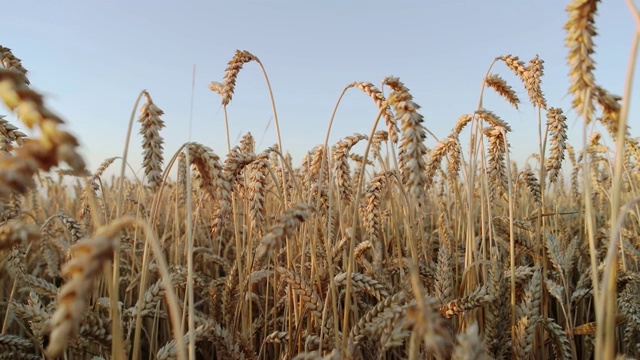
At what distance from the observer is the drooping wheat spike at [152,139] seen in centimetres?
130

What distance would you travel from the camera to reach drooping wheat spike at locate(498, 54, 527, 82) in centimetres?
230

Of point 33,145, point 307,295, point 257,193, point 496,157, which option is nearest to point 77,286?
point 33,145

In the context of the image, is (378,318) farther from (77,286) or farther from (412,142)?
(77,286)

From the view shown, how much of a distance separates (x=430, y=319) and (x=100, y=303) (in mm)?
1732

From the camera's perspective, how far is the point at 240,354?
5.42 ft

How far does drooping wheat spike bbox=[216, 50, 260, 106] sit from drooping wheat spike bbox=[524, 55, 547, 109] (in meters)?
1.37

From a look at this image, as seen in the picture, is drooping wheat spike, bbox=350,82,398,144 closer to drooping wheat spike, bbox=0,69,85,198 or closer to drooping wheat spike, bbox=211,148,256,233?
drooping wheat spike, bbox=211,148,256,233

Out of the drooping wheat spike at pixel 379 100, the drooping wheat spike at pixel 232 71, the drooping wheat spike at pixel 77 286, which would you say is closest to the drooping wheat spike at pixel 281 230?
the drooping wheat spike at pixel 77 286

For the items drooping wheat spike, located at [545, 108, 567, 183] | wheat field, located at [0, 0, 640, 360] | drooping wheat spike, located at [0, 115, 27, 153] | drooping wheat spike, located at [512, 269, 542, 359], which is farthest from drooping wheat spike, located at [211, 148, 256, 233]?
drooping wheat spike, located at [545, 108, 567, 183]

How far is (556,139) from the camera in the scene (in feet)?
6.94

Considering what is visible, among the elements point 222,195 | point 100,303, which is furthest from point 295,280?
point 100,303

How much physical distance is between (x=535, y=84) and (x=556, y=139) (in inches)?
12.1

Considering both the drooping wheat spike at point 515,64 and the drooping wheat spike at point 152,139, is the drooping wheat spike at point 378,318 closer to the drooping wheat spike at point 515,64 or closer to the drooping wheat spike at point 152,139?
the drooping wheat spike at point 152,139

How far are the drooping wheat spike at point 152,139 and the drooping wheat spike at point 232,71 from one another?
0.84m
